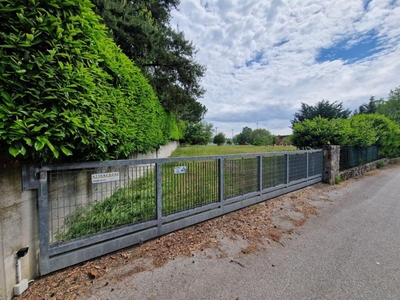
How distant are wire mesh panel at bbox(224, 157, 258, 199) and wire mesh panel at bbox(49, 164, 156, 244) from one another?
1.78 meters

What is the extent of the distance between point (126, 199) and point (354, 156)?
36.2ft

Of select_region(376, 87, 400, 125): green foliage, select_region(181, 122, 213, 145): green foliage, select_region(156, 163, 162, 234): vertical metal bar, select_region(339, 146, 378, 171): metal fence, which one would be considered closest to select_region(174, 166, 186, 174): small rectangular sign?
select_region(156, 163, 162, 234): vertical metal bar

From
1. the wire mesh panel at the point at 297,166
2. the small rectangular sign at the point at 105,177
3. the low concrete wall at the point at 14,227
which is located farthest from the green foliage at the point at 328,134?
the low concrete wall at the point at 14,227

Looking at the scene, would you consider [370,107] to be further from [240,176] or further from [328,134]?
[240,176]

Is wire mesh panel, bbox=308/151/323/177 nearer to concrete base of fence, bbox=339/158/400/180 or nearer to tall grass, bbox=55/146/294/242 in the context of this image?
concrete base of fence, bbox=339/158/400/180

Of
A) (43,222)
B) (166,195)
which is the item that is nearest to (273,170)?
(166,195)

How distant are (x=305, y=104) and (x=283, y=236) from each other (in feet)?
85.9

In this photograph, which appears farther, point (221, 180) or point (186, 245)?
point (221, 180)

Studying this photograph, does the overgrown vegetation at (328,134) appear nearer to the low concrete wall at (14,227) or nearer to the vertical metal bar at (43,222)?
the vertical metal bar at (43,222)

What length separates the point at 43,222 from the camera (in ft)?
7.06

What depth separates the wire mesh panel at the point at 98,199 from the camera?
2.36 metres

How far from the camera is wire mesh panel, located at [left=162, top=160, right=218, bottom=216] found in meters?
3.30

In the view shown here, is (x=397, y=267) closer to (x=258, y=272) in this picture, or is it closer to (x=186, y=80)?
(x=258, y=272)

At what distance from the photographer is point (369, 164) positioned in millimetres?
10883
